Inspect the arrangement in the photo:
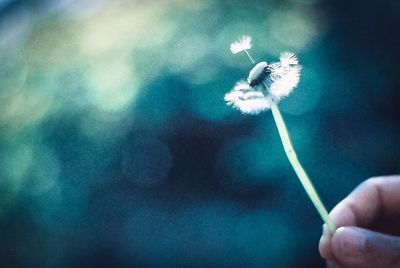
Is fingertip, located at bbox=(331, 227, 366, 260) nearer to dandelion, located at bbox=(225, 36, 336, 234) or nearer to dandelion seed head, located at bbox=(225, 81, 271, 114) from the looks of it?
dandelion, located at bbox=(225, 36, 336, 234)

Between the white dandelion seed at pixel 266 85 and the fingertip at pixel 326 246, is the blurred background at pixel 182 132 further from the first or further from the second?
the white dandelion seed at pixel 266 85

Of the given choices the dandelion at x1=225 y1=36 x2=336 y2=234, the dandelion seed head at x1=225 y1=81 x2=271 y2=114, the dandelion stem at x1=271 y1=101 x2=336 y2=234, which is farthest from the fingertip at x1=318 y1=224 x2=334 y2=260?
the dandelion seed head at x1=225 y1=81 x2=271 y2=114

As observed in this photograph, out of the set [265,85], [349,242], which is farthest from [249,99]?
[349,242]

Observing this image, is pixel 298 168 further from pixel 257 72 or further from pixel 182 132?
pixel 182 132

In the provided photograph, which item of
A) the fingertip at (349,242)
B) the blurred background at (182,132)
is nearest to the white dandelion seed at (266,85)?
the fingertip at (349,242)

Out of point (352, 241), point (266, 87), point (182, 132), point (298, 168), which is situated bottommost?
point (352, 241)

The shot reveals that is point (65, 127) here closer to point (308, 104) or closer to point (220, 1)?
point (220, 1)
